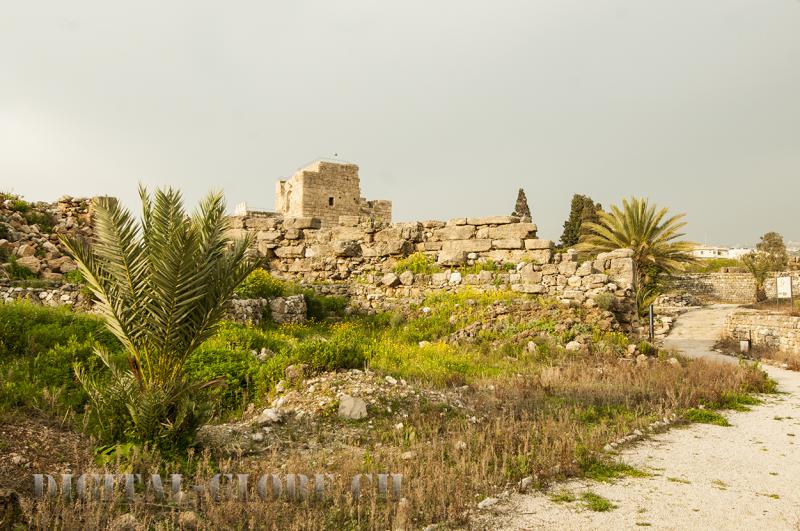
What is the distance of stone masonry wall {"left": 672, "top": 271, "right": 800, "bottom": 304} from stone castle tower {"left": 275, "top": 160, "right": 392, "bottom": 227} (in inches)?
867

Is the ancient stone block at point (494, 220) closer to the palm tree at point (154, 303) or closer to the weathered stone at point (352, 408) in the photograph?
the weathered stone at point (352, 408)

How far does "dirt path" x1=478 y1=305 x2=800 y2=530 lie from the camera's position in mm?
3836

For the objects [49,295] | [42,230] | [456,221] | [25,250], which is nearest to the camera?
[49,295]

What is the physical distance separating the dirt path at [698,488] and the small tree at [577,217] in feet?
106

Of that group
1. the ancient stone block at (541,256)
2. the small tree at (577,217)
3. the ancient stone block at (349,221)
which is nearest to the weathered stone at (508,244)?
the ancient stone block at (541,256)

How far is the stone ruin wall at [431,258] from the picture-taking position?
1265 centimetres

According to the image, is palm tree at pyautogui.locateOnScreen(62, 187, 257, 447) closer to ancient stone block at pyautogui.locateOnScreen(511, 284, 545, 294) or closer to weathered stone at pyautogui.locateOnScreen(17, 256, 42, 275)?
weathered stone at pyautogui.locateOnScreen(17, 256, 42, 275)

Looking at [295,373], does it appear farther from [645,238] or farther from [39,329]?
[645,238]

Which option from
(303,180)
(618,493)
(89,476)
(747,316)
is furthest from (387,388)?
(303,180)

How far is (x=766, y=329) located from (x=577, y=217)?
21.9 metres

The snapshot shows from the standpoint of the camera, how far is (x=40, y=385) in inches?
247

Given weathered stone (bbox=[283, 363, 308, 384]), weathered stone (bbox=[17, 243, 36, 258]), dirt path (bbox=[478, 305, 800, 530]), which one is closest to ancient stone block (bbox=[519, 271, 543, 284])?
dirt path (bbox=[478, 305, 800, 530])

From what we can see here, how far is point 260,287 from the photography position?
11.7 metres

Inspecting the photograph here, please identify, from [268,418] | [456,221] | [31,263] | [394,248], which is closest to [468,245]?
[456,221]
